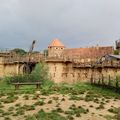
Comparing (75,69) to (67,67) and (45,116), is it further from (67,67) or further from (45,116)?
(45,116)

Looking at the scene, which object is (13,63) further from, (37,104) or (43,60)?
(37,104)

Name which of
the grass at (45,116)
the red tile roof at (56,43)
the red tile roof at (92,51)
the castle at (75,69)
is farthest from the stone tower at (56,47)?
the grass at (45,116)

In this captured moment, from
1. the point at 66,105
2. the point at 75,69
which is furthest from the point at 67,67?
the point at 66,105

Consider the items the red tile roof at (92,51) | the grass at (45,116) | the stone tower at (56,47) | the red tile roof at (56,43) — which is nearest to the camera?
the grass at (45,116)

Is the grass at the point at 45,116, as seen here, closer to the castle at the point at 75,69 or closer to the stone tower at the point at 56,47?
the castle at the point at 75,69

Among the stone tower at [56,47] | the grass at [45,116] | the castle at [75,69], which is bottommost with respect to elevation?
the grass at [45,116]

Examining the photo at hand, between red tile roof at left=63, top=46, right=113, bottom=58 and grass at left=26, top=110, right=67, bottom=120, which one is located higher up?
red tile roof at left=63, top=46, right=113, bottom=58

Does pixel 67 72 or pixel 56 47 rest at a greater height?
pixel 56 47

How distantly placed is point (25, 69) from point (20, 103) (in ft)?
132

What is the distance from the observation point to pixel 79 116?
20.6 meters

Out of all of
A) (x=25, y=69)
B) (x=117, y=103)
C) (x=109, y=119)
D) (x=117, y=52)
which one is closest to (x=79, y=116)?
(x=109, y=119)

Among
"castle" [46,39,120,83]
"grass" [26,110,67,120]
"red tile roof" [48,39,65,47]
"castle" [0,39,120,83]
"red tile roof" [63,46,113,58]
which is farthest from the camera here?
"red tile roof" [48,39,65,47]

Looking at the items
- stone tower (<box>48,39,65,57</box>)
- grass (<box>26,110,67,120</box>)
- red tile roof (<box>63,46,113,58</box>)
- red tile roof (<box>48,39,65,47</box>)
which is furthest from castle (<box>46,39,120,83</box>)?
grass (<box>26,110,67,120</box>)

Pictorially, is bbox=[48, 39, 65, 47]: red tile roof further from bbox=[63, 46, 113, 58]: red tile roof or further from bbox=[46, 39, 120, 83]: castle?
bbox=[46, 39, 120, 83]: castle
